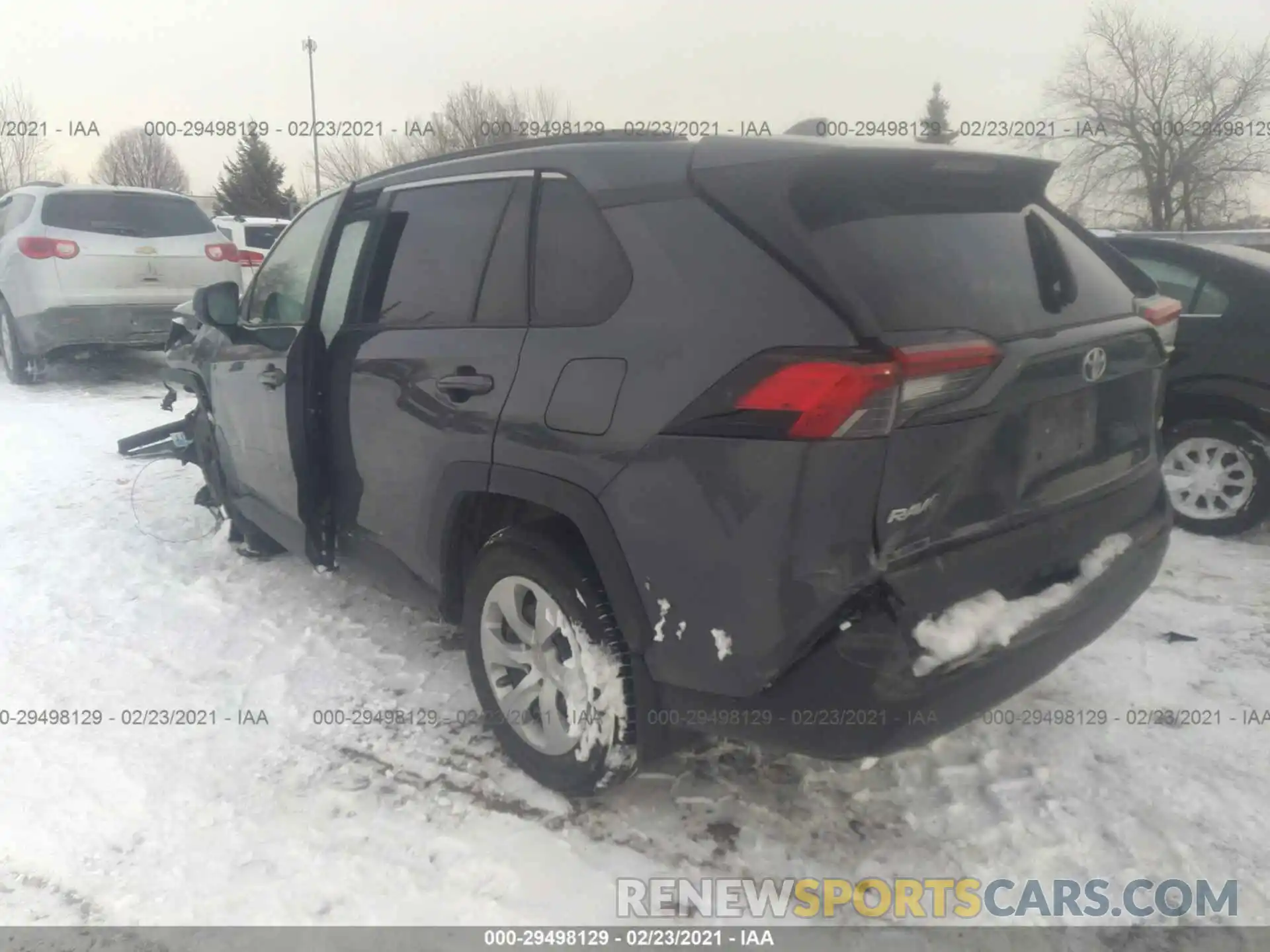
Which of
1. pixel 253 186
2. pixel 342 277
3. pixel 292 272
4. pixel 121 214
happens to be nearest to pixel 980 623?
pixel 342 277

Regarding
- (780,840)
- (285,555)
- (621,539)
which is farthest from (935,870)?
(285,555)

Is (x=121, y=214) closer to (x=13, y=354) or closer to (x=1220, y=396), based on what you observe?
(x=13, y=354)

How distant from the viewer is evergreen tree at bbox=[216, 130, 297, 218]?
4072 cm

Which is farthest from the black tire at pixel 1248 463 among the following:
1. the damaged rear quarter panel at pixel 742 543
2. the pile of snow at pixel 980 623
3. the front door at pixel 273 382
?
the front door at pixel 273 382

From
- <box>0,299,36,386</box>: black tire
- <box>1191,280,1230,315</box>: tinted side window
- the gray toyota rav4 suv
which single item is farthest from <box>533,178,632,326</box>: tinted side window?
<box>0,299,36,386</box>: black tire

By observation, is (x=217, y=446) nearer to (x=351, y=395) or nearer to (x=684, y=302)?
(x=351, y=395)

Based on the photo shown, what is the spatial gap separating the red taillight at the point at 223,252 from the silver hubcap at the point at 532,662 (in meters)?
7.61

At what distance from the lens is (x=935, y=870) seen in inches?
97.0

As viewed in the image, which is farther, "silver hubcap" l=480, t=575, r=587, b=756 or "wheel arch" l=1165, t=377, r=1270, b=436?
"wheel arch" l=1165, t=377, r=1270, b=436

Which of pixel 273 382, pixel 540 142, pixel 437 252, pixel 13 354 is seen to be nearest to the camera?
pixel 540 142

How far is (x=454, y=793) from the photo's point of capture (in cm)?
283

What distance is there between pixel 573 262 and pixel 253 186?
4379 cm

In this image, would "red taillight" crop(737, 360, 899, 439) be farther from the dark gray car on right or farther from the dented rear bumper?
the dark gray car on right

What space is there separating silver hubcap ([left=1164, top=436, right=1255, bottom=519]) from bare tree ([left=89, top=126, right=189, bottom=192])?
4972 cm
